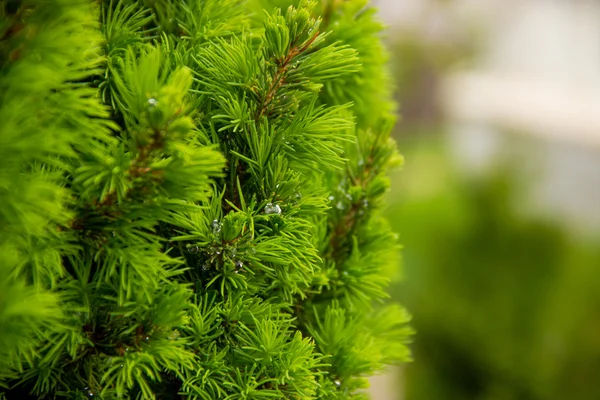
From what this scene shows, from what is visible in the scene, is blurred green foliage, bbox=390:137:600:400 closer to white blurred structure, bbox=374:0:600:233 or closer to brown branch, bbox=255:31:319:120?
brown branch, bbox=255:31:319:120

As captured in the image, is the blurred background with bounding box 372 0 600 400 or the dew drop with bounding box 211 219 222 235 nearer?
the dew drop with bounding box 211 219 222 235

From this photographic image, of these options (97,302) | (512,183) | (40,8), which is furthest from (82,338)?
(512,183)

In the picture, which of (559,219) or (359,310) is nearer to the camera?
(359,310)

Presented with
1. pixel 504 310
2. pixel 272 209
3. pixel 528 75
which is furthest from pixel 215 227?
pixel 528 75

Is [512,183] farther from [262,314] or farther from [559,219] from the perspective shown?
[262,314]

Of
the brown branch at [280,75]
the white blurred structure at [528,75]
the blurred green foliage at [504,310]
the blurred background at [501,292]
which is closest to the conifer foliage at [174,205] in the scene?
the brown branch at [280,75]

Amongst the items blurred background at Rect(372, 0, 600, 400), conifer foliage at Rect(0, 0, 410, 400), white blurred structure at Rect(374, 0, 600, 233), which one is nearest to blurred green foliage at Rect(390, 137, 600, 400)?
blurred background at Rect(372, 0, 600, 400)

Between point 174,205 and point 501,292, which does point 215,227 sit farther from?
point 501,292
